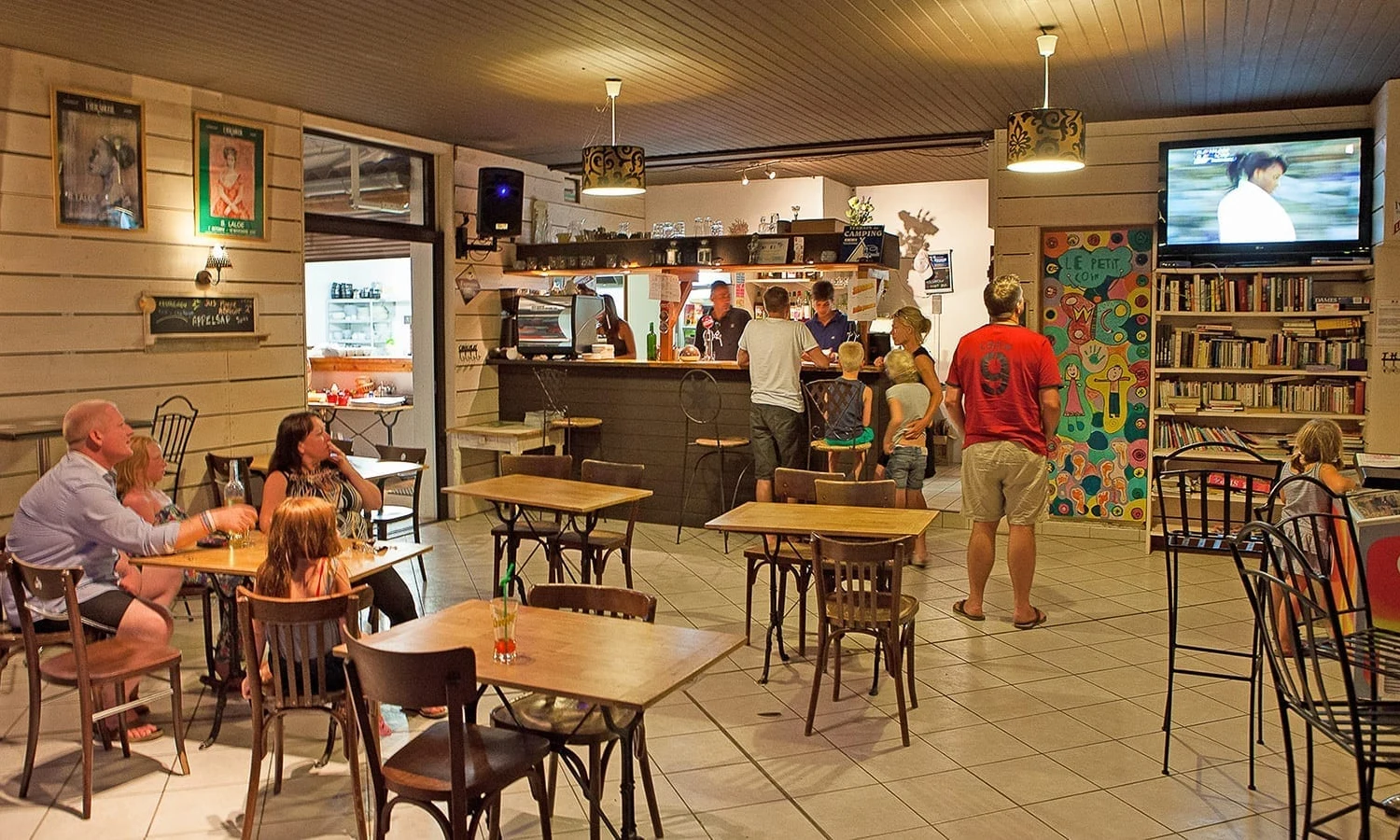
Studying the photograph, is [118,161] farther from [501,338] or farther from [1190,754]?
[1190,754]

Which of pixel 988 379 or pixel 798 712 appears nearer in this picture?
pixel 798 712

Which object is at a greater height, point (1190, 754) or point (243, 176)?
point (243, 176)

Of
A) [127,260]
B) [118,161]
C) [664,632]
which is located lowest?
[664,632]

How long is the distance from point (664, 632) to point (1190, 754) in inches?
91.6

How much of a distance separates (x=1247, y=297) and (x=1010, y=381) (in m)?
3.11

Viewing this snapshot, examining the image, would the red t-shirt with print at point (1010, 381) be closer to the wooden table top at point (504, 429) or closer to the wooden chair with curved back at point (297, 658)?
the wooden chair with curved back at point (297, 658)

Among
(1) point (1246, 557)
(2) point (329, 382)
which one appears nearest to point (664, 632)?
(1) point (1246, 557)

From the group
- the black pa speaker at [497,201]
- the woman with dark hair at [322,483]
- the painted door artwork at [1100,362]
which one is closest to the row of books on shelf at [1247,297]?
the painted door artwork at [1100,362]

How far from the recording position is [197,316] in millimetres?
7188

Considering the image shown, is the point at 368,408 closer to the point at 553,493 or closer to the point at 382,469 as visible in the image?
the point at 382,469

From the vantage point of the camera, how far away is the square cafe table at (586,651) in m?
2.82

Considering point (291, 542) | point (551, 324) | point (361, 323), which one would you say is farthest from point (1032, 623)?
point (361, 323)

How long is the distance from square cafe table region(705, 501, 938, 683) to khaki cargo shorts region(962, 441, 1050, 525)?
89cm

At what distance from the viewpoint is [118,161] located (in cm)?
670
